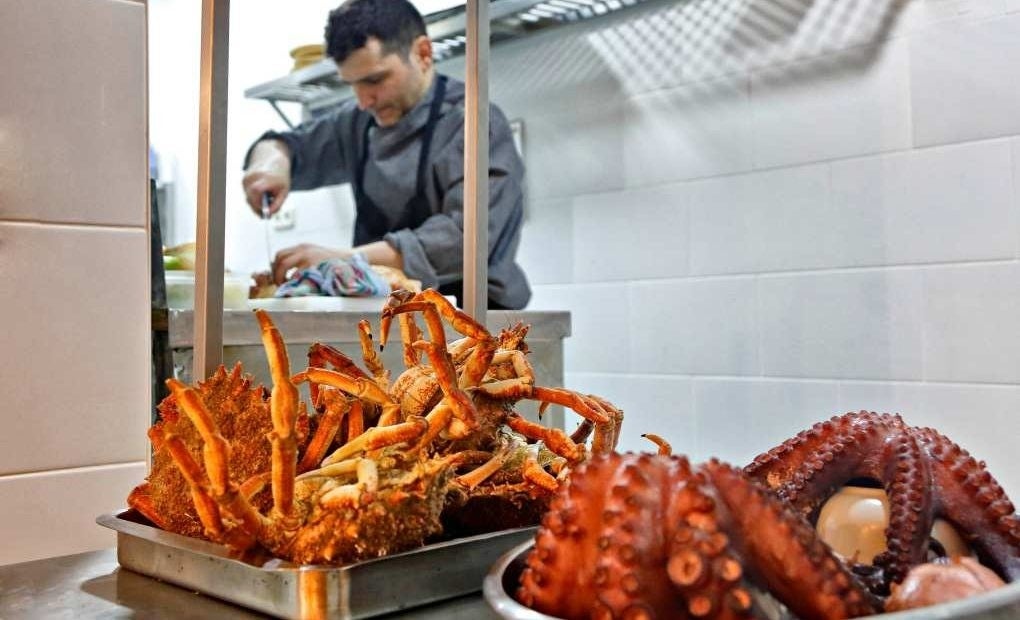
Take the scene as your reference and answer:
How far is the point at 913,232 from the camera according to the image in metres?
1.78

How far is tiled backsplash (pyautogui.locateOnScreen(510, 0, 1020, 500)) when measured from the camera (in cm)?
168

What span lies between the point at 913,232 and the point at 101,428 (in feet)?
4.78

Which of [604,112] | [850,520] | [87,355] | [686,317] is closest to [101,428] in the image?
[87,355]

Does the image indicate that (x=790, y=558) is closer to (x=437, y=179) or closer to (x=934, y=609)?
(x=934, y=609)

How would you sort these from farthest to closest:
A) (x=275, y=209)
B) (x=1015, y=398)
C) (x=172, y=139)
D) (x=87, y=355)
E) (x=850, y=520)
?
→ (x=172, y=139) → (x=275, y=209) → (x=1015, y=398) → (x=87, y=355) → (x=850, y=520)

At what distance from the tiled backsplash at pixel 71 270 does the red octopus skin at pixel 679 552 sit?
70cm

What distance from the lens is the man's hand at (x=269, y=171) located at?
2.64 m

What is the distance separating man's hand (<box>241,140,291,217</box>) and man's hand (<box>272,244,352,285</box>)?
0.59 metres

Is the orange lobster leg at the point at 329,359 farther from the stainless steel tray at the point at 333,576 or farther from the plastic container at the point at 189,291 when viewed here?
the plastic container at the point at 189,291

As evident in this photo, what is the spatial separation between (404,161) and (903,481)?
6.71 feet

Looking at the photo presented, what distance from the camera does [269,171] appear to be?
2.64 meters

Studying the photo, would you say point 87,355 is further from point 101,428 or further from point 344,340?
point 344,340

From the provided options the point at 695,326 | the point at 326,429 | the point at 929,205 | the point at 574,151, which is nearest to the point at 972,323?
the point at 929,205

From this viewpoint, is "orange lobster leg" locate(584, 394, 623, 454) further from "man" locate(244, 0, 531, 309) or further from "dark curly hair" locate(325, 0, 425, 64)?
"dark curly hair" locate(325, 0, 425, 64)
